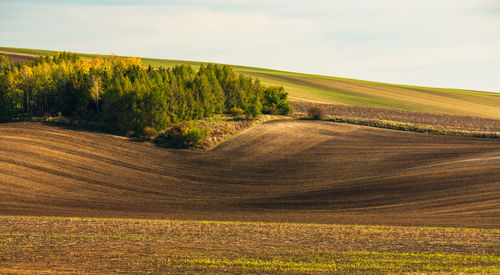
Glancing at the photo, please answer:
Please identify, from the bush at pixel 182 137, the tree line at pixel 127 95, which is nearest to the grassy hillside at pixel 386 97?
the tree line at pixel 127 95

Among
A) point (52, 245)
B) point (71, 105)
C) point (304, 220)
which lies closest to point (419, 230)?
point (304, 220)

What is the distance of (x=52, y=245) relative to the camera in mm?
23188

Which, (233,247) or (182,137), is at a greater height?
(182,137)

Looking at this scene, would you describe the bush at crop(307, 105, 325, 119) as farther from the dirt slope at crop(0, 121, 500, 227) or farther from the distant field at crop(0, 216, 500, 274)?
the distant field at crop(0, 216, 500, 274)

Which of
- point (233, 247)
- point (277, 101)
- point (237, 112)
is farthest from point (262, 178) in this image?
point (277, 101)

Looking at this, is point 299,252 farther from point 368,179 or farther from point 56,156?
point 56,156

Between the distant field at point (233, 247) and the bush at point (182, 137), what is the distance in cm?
2825

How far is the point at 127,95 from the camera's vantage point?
6294 cm

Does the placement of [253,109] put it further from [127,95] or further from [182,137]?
[127,95]

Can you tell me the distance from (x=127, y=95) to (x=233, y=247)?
1770 inches

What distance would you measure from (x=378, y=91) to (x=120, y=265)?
4601 inches

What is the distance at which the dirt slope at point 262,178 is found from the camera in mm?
34250

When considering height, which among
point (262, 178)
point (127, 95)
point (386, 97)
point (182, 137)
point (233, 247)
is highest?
point (386, 97)

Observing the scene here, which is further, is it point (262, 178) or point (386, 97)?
point (386, 97)
